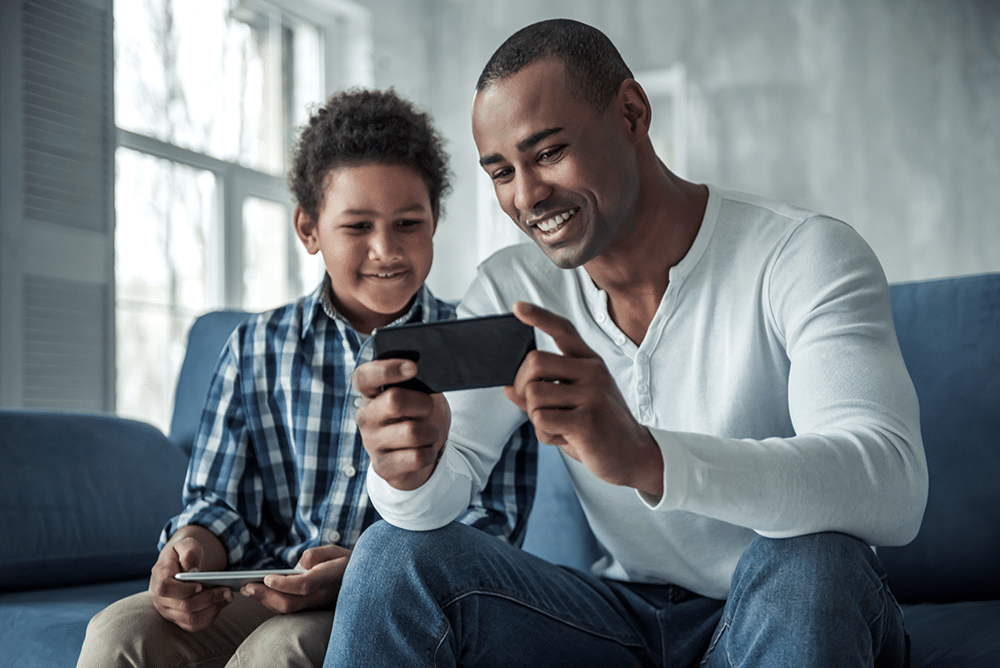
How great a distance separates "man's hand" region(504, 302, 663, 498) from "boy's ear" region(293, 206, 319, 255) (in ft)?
2.49

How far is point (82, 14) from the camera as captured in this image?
2.74m

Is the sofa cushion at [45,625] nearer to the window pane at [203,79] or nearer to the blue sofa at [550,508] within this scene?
the blue sofa at [550,508]

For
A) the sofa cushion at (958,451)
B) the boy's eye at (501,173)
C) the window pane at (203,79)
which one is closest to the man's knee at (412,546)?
the boy's eye at (501,173)

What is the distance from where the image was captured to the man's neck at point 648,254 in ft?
3.87

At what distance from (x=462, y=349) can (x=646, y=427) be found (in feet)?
0.60

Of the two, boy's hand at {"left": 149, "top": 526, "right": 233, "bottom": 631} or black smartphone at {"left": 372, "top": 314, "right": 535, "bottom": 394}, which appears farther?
boy's hand at {"left": 149, "top": 526, "right": 233, "bottom": 631}

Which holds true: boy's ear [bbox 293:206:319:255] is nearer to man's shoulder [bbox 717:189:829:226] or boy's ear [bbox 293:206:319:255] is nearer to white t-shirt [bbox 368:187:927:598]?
white t-shirt [bbox 368:187:927:598]

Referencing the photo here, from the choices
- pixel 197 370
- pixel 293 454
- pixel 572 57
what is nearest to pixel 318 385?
pixel 293 454

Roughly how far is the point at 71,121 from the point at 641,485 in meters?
2.49

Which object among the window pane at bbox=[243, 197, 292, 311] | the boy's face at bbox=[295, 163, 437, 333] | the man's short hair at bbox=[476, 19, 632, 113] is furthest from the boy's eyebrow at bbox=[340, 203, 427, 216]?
the window pane at bbox=[243, 197, 292, 311]

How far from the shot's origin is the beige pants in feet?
3.24

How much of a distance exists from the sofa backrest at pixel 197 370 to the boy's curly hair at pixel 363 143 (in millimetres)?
563

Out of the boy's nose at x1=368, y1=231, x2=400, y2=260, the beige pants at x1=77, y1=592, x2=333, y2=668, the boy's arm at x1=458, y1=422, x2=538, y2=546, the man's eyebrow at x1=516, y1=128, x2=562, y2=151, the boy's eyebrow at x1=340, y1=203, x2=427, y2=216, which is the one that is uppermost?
the man's eyebrow at x1=516, y1=128, x2=562, y2=151

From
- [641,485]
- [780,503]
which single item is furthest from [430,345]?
[780,503]
